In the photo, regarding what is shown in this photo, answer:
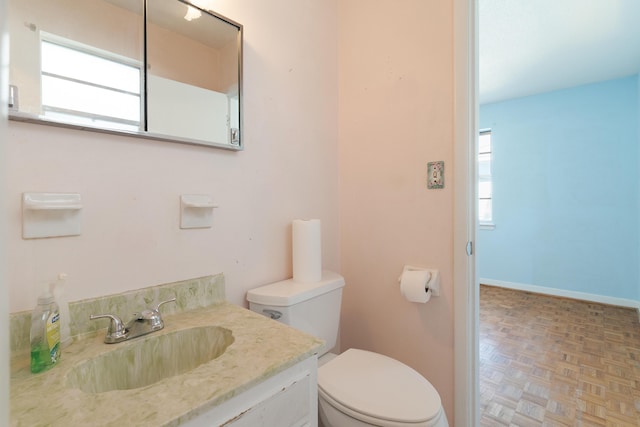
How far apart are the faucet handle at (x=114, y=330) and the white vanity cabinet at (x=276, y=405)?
401mm

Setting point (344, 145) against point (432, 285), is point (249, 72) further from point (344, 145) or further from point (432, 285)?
point (432, 285)

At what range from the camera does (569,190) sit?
321 centimetres

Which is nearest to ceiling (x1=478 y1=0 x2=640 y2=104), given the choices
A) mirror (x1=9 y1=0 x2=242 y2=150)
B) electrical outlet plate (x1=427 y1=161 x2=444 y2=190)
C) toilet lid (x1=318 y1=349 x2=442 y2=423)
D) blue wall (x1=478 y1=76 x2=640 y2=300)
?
blue wall (x1=478 y1=76 x2=640 y2=300)

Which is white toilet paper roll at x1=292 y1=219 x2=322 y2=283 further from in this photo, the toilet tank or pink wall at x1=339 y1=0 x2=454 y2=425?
pink wall at x1=339 y1=0 x2=454 y2=425

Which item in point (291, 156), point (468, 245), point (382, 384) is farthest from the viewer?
point (291, 156)

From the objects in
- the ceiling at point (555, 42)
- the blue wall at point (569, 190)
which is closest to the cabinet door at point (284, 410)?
the ceiling at point (555, 42)

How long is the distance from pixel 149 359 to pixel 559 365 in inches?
97.2

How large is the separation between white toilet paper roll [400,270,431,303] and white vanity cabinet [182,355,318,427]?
24.4 inches

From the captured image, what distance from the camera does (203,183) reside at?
3.32ft

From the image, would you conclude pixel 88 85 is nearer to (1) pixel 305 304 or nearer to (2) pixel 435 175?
(1) pixel 305 304

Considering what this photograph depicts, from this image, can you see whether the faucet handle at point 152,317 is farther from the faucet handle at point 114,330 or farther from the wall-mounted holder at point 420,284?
the wall-mounted holder at point 420,284

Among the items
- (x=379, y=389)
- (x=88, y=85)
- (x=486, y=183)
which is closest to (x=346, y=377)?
(x=379, y=389)

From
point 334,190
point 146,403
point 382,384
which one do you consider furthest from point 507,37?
point 146,403

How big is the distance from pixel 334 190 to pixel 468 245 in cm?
72
